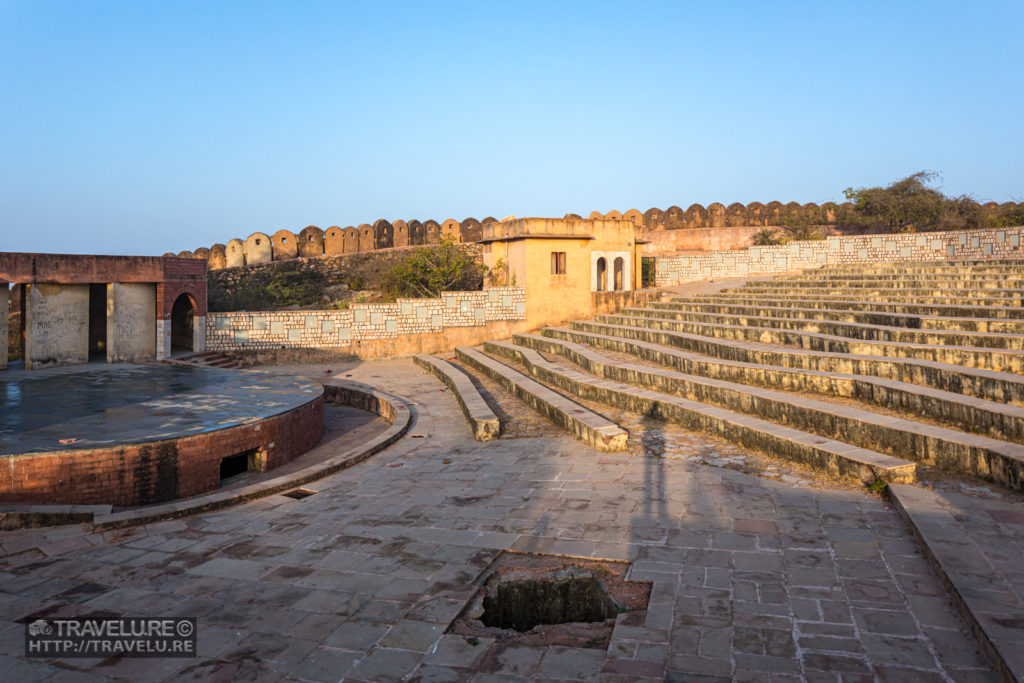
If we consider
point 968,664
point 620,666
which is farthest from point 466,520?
point 968,664

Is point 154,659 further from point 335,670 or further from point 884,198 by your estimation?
point 884,198

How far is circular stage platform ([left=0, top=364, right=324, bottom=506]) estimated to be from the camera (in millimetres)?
6402

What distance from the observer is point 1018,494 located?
5145 millimetres

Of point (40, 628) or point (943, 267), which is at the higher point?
point (943, 267)

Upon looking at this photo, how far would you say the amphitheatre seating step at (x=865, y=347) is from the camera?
813cm

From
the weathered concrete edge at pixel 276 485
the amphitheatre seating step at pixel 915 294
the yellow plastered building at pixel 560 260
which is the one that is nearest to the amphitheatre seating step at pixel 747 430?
the weathered concrete edge at pixel 276 485

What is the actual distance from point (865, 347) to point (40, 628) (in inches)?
422

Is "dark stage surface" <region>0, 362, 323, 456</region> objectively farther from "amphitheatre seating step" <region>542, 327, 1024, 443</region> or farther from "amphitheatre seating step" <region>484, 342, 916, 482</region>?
"amphitheatre seating step" <region>542, 327, 1024, 443</region>

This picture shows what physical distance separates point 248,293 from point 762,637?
24.9 meters

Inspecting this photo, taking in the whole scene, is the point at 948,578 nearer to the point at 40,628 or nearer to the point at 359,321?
the point at 40,628

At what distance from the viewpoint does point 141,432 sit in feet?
23.9

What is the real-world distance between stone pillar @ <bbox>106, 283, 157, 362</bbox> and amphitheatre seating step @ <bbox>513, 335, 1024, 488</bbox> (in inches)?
459

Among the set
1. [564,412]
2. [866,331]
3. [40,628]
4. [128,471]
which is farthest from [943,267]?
[40,628]

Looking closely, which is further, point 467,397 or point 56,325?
point 56,325
